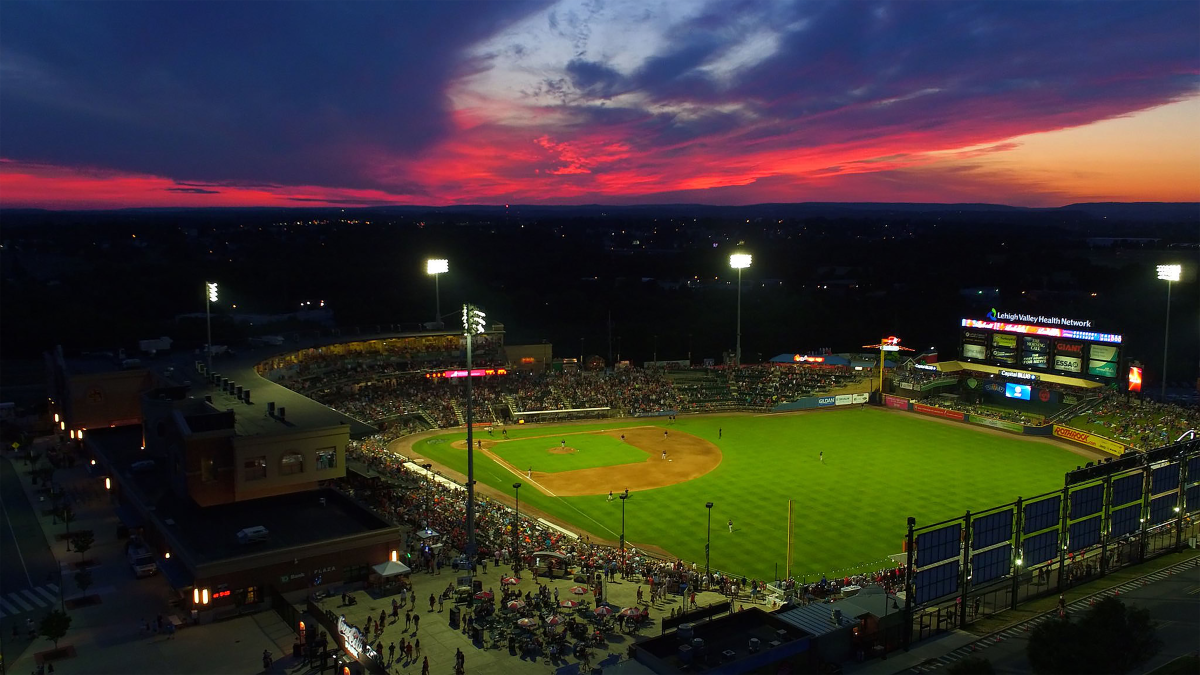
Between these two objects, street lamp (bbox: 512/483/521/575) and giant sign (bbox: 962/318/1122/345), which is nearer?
street lamp (bbox: 512/483/521/575)

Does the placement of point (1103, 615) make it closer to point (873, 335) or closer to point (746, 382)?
point (746, 382)

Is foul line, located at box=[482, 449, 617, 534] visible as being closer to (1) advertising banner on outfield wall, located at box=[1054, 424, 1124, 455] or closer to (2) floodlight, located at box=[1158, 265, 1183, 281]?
(1) advertising banner on outfield wall, located at box=[1054, 424, 1124, 455]

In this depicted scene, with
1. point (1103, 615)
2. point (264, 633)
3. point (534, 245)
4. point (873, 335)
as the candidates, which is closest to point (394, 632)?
point (264, 633)

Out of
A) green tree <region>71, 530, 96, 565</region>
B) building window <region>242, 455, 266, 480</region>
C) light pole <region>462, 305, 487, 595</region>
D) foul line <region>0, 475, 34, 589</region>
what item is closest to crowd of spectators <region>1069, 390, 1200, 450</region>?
light pole <region>462, 305, 487, 595</region>

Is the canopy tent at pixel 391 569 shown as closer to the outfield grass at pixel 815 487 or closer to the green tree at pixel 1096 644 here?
the outfield grass at pixel 815 487

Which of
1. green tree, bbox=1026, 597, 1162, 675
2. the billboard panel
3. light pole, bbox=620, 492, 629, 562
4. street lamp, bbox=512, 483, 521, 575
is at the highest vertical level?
the billboard panel

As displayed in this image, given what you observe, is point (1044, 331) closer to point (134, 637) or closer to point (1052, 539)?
point (1052, 539)
